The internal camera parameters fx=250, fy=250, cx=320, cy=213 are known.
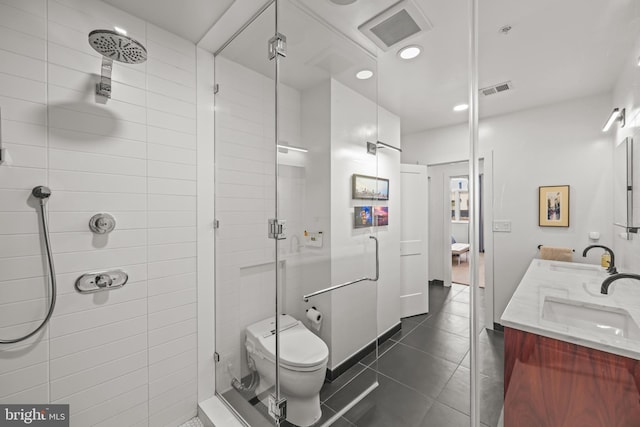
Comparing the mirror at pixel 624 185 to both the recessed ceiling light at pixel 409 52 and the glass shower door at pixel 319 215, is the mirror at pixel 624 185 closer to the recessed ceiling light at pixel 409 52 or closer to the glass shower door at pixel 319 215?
the glass shower door at pixel 319 215

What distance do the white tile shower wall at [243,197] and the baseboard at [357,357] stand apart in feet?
1.81

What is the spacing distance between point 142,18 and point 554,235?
2.33 m

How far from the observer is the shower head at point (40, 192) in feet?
3.99

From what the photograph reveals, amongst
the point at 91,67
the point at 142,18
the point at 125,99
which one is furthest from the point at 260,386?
the point at 142,18

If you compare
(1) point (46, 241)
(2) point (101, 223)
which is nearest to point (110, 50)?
(2) point (101, 223)

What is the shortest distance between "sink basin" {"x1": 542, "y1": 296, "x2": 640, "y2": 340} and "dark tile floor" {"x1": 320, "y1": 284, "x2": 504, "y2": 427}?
202mm

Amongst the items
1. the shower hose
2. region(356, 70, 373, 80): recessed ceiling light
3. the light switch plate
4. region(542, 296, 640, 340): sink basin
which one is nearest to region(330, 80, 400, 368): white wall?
region(356, 70, 373, 80): recessed ceiling light

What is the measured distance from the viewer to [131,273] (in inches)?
59.5

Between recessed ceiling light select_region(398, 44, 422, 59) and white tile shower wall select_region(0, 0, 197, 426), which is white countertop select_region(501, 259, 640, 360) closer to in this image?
recessed ceiling light select_region(398, 44, 422, 59)

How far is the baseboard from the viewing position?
5.06 ft

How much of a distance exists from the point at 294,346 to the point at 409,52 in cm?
190

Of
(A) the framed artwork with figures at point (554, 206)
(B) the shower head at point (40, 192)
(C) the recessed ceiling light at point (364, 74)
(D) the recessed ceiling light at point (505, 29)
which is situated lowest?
(A) the framed artwork with figures at point (554, 206)

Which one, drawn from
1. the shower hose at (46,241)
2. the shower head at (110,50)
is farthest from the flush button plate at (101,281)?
the shower head at (110,50)

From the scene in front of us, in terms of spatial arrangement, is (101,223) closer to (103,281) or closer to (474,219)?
(103,281)
